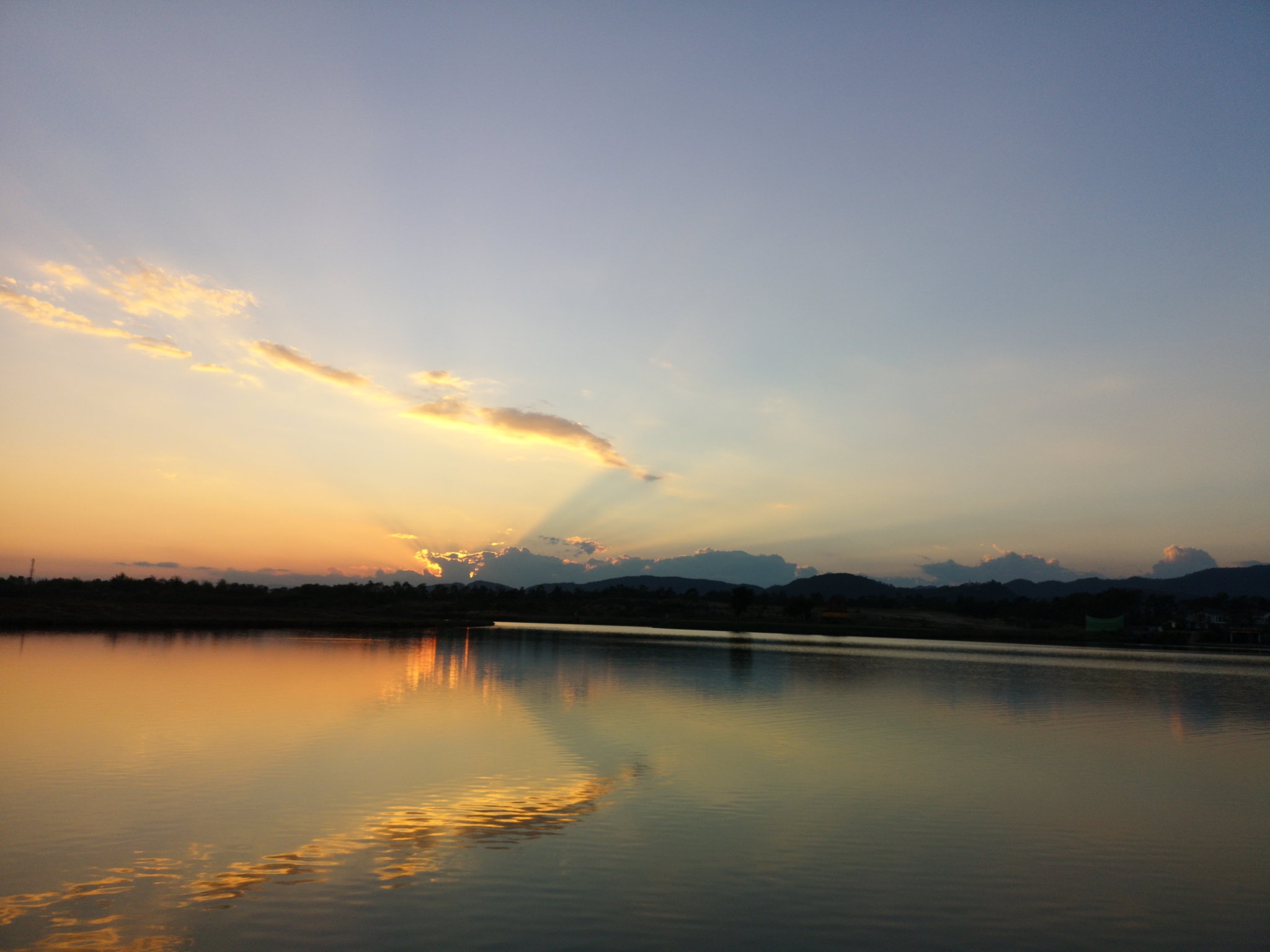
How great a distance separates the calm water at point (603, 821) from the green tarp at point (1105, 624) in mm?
109423

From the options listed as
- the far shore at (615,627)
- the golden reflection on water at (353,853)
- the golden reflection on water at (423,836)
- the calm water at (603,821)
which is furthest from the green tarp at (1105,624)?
the golden reflection on water at (423,836)

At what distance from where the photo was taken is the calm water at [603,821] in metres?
8.90

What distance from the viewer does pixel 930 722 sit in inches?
1008

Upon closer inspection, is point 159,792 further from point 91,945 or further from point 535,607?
point 535,607

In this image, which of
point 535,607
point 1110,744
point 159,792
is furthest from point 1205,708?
point 535,607

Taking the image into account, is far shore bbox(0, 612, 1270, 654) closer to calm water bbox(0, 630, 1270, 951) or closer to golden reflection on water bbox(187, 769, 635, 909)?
calm water bbox(0, 630, 1270, 951)

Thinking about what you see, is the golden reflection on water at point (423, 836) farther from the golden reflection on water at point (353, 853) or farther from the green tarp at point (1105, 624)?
the green tarp at point (1105, 624)

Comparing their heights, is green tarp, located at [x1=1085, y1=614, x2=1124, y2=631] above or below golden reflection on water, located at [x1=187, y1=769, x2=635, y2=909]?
below

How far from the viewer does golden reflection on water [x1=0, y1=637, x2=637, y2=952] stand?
8.12 m

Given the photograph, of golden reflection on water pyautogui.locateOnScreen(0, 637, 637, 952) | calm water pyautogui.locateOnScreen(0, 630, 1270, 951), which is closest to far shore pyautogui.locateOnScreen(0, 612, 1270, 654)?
calm water pyautogui.locateOnScreen(0, 630, 1270, 951)

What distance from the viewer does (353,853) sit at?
10820mm

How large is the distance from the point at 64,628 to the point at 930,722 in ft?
191

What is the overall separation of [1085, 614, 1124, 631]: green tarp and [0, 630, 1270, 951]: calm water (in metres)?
109

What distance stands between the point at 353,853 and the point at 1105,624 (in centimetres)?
14055
